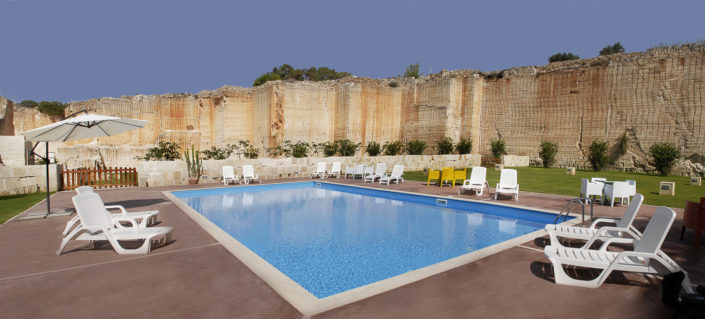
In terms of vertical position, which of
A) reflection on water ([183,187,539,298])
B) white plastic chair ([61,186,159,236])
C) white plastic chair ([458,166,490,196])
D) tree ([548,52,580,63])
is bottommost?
reflection on water ([183,187,539,298])

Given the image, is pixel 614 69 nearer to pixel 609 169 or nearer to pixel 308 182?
pixel 609 169

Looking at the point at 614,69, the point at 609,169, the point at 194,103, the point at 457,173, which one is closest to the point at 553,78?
the point at 614,69

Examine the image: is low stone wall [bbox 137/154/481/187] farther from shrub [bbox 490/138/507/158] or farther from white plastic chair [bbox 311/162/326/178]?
shrub [bbox 490/138/507/158]

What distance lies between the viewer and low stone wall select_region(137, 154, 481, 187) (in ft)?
34.7

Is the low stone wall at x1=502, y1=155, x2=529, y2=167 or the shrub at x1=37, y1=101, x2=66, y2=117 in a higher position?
the shrub at x1=37, y1=101, x2=66, y2=117

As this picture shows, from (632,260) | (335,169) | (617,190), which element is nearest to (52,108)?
(335,169)

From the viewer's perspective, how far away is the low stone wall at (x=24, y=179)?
844 cm

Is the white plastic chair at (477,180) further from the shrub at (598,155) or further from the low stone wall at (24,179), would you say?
the shrub at (598,155)

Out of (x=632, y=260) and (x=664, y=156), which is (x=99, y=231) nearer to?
(x=632, y=260)

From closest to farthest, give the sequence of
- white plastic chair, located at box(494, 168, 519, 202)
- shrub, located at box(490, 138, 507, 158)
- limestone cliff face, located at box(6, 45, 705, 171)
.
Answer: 1. white plastic chair, located at box(494, 168, 519, 202)
2. limestone cliff face, located at box(6, 45, 705, 171)
3. shrub, located at box(490, 138, 507, 158)

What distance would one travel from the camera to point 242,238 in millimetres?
5324

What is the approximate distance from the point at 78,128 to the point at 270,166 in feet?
24.0

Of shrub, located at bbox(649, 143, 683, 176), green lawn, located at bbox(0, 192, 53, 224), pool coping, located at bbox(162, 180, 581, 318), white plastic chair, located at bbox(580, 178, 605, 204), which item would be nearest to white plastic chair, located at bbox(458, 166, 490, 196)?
white plastic chair, located at bbox(580, 178, 605, 204)

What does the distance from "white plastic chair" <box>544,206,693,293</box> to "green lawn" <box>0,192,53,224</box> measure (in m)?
7.38
